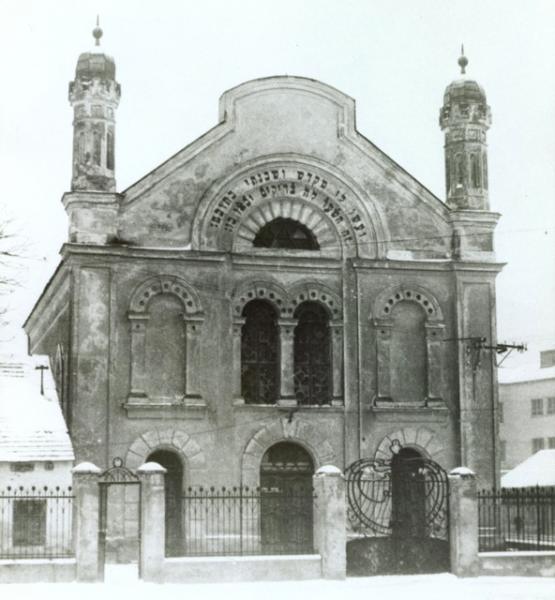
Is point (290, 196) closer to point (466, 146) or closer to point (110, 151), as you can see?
point (110, 151)

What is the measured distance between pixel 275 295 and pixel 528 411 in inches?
1349

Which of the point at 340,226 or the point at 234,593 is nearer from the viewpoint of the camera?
the point at 234,593

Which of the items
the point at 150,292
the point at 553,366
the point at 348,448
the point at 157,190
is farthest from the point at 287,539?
the point at 553,366

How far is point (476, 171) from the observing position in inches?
1164

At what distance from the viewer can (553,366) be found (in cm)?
5947

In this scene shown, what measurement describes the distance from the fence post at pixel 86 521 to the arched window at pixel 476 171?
522 inches

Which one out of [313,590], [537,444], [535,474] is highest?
[537,444]

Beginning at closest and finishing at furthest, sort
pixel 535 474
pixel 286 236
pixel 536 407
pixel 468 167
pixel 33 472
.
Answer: pixel 33 472, pixel 286 236, pixel 468 167, pixel 535 474, pixel 536 407

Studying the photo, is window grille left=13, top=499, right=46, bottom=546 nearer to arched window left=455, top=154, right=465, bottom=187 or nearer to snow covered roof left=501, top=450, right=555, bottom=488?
arched window left=455, top=154, right=465, bottom=187

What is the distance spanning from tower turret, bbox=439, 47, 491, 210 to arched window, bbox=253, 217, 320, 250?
3.96 metres

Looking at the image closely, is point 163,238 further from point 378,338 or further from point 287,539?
point 287,539

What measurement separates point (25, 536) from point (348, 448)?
8.11m

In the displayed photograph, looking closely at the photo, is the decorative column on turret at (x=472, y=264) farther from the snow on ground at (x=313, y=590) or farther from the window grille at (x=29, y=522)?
the window grille at (x=29, y=522)

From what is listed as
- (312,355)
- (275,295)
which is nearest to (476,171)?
(275,295)
